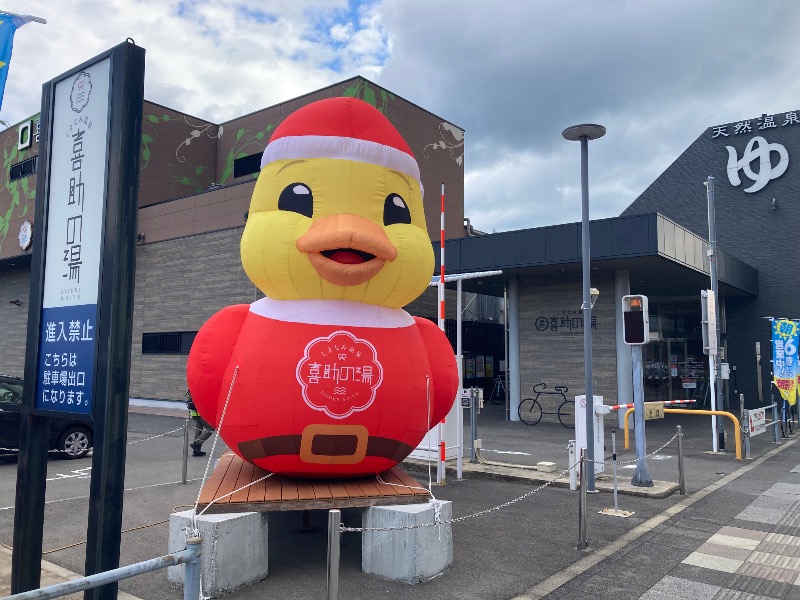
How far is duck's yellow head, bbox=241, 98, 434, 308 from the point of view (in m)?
5.75

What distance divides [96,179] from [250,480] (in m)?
3.30

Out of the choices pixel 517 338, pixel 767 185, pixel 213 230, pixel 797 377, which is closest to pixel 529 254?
pixel 517 338

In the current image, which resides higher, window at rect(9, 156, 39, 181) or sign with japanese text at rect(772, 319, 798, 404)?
window at rect(9, 156, 39, 181)

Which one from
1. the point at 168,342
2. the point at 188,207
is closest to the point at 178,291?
the point at 168,342

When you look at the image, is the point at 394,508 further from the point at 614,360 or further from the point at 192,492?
the point at 614,360

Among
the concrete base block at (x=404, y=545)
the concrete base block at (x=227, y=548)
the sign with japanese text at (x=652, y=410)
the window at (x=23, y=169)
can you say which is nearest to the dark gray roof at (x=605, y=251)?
the sign with japanese text at (x=652, y=410)

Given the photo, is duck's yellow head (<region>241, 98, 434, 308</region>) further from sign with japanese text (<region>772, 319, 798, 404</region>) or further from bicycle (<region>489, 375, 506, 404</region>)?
bicycle (<region>489, 375, 506, 404</region>)

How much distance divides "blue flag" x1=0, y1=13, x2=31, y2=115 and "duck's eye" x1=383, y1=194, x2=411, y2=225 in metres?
3.65

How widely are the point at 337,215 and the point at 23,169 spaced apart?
31.7 meters

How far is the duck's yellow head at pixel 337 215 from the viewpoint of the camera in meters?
5.75

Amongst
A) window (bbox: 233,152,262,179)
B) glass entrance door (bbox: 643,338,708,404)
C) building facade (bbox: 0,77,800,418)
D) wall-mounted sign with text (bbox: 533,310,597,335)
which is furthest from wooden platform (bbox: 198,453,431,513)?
window (bbox: 233,152,262,179)

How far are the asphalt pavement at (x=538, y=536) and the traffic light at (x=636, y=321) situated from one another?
2.12 meters

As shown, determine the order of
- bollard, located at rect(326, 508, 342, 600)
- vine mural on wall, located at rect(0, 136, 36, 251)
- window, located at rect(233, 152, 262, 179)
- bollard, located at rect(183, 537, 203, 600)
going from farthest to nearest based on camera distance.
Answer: vine mural on wall, located at rect(0, 136, 36, 251) < window, located at rect(233, 152, 262, 179) < bollard, located at rect(326, 508, 342, 600) < bollard, located at rect(183, 537, 203, 600)

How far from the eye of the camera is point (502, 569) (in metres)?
5.69
